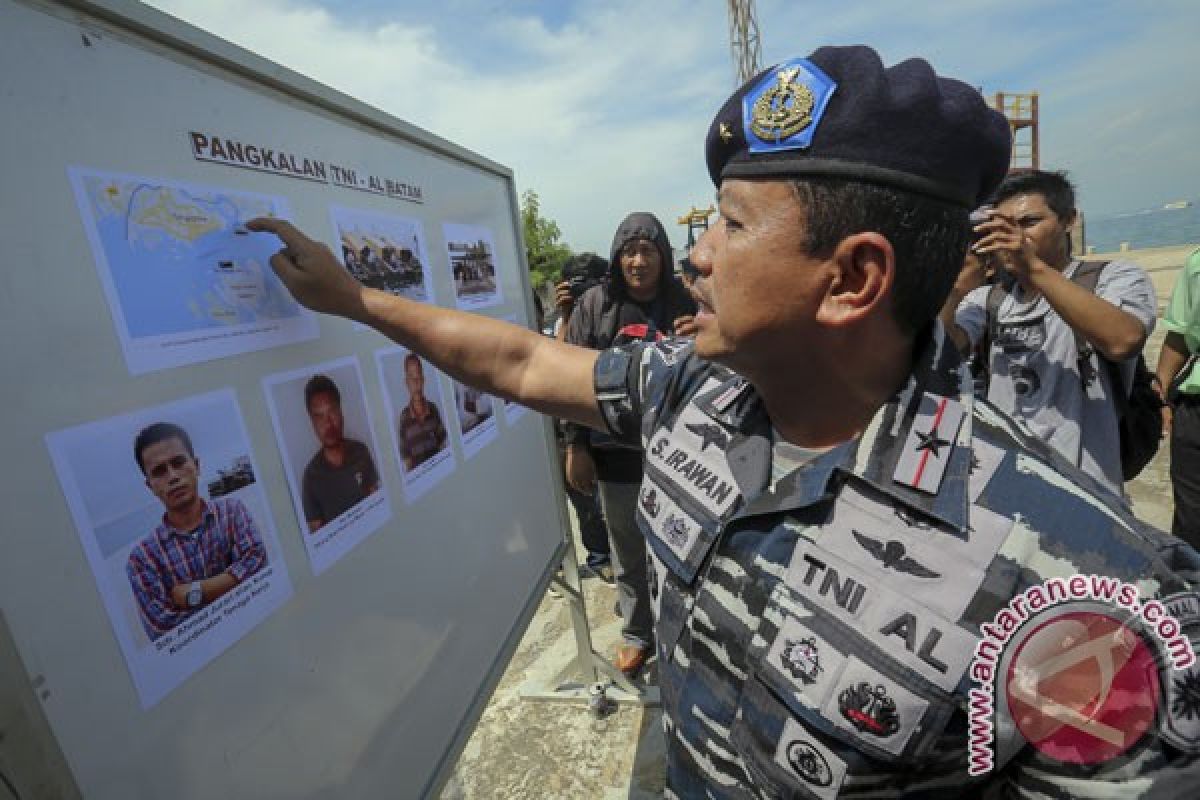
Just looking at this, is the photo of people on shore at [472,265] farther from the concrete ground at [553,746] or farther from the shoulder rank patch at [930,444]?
the concrete ground at [553,746]

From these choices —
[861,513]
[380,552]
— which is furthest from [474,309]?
[861,513]

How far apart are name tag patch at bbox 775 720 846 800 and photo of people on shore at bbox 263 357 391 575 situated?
35.4 inches

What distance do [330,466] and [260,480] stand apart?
177mm

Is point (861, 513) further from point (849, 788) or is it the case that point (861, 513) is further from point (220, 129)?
point (220, 129)

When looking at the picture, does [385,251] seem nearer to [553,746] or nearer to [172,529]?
[172,529]

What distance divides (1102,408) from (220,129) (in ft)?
9.35

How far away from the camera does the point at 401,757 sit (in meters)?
1.37

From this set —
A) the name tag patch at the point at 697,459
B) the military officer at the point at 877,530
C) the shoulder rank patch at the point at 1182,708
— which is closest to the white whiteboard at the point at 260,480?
the military officer at the point at 877,530

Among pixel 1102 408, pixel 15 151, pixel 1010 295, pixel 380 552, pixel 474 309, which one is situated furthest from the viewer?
pixel 1010 295

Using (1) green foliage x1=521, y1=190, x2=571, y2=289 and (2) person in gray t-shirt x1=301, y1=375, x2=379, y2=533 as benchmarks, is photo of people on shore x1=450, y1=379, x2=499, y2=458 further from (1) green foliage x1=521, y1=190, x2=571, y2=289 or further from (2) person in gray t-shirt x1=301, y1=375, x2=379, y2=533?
(1) green foliage x1=521, y1=190, x2=571, y2=289

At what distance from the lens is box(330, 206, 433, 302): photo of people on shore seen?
1333mm

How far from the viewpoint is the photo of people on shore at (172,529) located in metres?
0.78

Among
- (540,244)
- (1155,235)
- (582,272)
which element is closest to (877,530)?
(582,272)

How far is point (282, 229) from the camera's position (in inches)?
44.1
